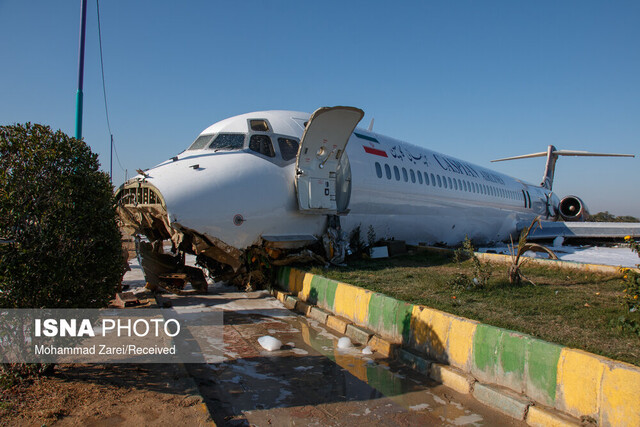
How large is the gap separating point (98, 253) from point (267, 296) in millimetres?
5106

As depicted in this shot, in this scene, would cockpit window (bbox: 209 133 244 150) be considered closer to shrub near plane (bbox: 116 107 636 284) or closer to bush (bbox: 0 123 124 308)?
shrub near plane (bbox: 116 107 636 284)

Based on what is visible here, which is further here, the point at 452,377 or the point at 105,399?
the point at 452,377

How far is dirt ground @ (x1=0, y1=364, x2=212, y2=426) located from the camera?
3.21 m

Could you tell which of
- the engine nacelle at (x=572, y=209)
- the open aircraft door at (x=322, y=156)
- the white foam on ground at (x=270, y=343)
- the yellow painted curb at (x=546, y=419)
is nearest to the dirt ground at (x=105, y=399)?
the white foam on ground at (x=270, y=343)

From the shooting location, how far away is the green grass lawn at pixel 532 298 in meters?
4.44

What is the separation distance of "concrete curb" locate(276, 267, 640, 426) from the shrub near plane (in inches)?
108

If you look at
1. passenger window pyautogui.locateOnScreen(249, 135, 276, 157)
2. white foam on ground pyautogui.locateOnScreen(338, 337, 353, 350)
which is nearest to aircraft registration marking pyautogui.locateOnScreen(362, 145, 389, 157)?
passenger window pyautogui.locateOnScreen(249, 135, 276, 157)

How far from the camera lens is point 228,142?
9062 mm

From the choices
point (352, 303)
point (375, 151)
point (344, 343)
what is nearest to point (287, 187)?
point (352, 303)

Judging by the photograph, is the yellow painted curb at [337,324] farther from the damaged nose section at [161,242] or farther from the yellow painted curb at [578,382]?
the yellow painted curb at [578,382]

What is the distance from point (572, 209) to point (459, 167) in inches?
550

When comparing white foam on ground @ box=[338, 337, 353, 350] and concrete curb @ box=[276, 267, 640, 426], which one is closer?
concrete curb @ box=[276, 267, 640, 426]

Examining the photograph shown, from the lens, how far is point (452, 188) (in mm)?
15477

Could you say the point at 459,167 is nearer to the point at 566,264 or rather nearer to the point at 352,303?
the point at 566,264
